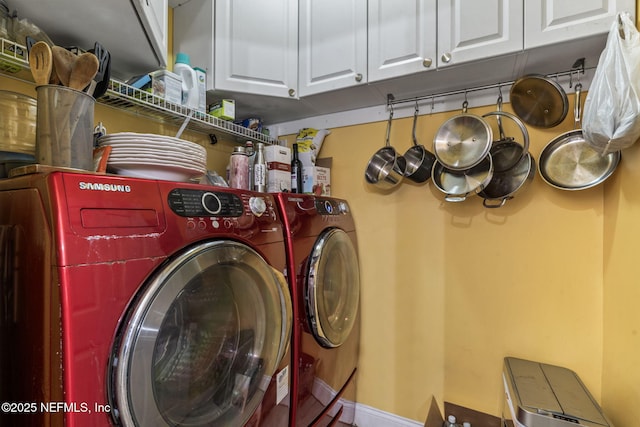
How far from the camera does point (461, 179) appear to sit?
151 centimetres

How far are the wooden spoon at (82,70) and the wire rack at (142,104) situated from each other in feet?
0.88

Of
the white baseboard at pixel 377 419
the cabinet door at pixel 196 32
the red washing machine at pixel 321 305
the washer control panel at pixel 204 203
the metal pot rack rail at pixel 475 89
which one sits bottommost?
the white baseboard at pixel 377 419

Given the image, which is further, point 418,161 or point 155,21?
point 418,161

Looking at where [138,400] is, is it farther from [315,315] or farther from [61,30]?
[61,30]

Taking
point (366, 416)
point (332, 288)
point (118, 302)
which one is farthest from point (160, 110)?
point (366, 416)

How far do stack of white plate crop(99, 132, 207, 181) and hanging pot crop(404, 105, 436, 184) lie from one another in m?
1.14

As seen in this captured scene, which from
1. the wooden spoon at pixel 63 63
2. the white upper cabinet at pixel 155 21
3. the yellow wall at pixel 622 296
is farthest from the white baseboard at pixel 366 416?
the white upper cabinet at pixel 155 21

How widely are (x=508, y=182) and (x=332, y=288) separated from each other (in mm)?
966

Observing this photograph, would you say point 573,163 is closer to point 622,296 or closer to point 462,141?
point 462,141

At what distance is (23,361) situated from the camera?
0.56 meters

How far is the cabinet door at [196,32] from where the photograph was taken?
4.72ft

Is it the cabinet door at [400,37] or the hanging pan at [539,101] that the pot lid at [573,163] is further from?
the cabinet door at [400,37]

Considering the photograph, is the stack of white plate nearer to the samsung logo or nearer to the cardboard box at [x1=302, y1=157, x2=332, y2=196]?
the samsung logo

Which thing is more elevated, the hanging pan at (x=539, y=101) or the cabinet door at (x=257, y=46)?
the cabinet door at (x=257, y=46)
